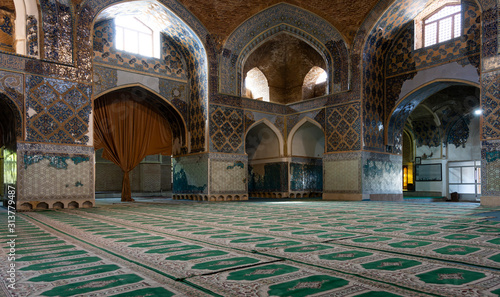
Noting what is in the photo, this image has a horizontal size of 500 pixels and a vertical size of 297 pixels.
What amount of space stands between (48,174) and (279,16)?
7338 mm

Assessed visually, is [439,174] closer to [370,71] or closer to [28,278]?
[370,71]

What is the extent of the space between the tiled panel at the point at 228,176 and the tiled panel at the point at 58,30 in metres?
4.31

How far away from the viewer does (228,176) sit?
10.6 metres

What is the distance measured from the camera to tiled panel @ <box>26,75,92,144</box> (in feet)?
23.9

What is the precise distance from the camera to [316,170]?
42.3ft

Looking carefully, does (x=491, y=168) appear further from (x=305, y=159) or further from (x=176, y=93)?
(x=176, y=93)

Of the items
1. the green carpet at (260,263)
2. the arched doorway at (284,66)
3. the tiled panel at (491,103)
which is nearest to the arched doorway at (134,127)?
the arched doorway at (284,66)

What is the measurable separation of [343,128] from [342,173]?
1.20 m

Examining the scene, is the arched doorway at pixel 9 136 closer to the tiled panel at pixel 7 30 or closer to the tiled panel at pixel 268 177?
the tiled panel at pixel 7 30

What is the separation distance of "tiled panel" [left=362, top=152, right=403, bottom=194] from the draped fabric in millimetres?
5784

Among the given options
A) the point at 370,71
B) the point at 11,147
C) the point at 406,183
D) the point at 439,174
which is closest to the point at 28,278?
the point at 11,147

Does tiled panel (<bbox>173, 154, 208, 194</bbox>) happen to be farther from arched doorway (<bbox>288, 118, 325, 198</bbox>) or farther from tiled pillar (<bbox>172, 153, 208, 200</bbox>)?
arched doorway (<bbox>288, 118, 325, 198</bbox>)

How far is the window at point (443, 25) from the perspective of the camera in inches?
388

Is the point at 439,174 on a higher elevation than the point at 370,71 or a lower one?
lower
